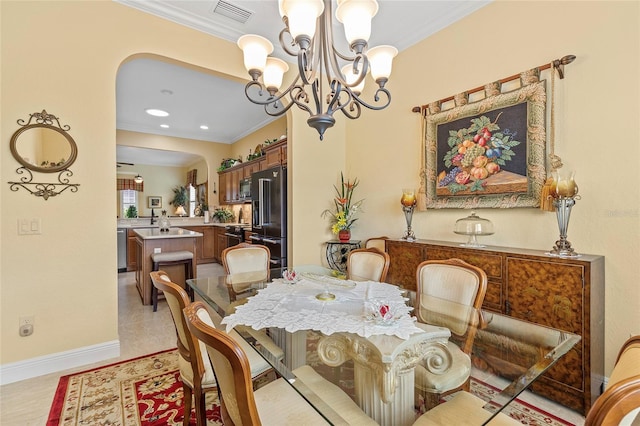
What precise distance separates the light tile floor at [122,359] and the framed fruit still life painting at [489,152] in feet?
5.05

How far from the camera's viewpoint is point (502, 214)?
8.20 ft

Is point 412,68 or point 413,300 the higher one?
point 412,68

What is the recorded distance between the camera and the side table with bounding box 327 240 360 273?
3.71 m

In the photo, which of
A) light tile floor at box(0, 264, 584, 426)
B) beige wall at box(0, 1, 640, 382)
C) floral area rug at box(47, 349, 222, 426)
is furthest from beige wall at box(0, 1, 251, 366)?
floral area rug at box(47, 349, 222, 426)

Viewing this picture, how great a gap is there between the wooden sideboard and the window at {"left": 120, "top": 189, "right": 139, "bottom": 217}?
11.7 metres

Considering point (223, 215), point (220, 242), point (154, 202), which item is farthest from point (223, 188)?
point (154, 202)

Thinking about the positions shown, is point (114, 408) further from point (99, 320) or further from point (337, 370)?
point (337, 370)

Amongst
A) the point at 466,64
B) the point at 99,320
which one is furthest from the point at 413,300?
the point at 99,320

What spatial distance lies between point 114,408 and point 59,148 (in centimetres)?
200

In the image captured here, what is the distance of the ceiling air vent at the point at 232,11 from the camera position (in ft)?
8.69

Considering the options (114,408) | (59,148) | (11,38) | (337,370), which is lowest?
(114,408)

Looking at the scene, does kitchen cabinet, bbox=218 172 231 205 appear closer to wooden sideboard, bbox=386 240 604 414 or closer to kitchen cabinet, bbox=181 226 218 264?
kitchen cabinet, bbox=181 226 218 264

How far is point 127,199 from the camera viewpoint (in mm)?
10617

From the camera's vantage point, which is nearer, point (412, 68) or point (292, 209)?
point (412, 68)
